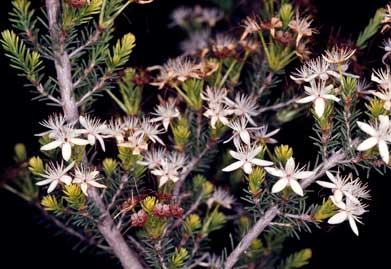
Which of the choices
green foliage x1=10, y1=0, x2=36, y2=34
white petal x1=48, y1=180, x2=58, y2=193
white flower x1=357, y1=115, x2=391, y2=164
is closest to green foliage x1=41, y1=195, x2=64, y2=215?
white petal x1=48, y1=180, x2=58, y2=193

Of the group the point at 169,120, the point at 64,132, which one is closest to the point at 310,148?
the point at 169,120

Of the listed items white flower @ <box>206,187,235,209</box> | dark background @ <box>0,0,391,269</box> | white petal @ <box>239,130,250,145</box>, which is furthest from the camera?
dark background @ <box>0,0,391,269</box>

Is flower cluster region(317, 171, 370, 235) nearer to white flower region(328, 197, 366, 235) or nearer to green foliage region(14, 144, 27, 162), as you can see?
white flower region(328, 197, 366, 235)

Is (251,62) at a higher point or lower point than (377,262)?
higher

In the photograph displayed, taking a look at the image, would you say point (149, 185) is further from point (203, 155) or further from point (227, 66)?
point (227, 66)

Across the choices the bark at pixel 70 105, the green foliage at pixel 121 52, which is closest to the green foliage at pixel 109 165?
the bark at pixel 70 105

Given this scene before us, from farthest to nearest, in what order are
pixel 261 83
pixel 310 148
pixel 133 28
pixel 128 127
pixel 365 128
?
pixel 310 148
pixel 133 28
pixel 261 83
pixel 128 127
pixel 365 128

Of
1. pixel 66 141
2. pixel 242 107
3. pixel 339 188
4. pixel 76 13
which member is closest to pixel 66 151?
pixel 66 141
